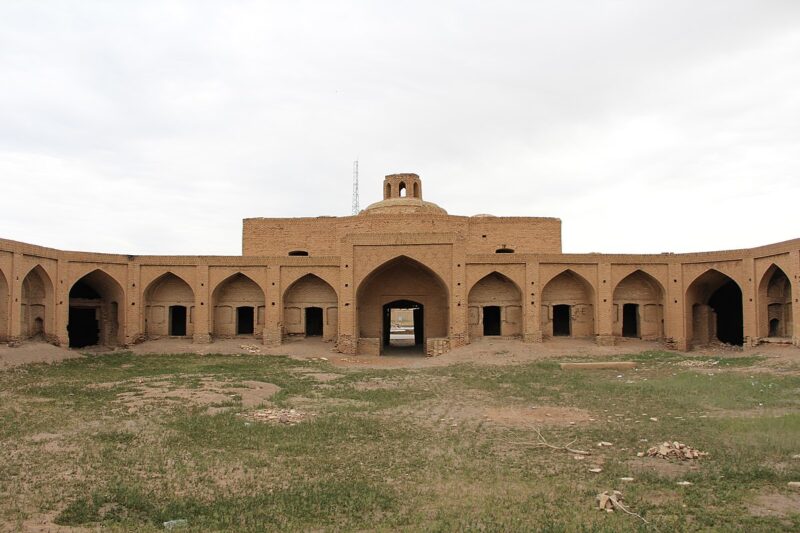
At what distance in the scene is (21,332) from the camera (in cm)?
2336

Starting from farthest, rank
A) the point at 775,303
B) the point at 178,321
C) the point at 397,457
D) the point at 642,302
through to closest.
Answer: the point at 178,321 < the point at 642,302 < the point at 775,303 < the point at 397,457

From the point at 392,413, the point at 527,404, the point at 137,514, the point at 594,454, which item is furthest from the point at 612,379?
the point at 137,514

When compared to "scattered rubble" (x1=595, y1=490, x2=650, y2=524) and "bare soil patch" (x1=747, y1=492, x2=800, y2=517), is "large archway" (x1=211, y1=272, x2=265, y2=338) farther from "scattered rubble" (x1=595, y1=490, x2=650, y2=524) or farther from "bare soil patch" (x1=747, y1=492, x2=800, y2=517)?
"bare soil patch" (x1=747, y1=492, x2=800, y2=517)

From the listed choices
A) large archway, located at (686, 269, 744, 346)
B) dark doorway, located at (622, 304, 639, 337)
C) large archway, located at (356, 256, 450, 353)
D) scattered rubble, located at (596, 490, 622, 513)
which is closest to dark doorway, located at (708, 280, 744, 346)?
large archway, located at (686, 269, 744, 346)

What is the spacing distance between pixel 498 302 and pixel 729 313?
38.0 feet

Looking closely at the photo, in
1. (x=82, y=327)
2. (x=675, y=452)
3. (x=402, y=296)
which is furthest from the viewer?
(x=82, y=327)

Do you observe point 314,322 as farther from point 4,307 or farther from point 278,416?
point 278,416

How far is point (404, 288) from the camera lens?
95.7 ft

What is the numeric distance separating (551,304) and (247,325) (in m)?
15.1

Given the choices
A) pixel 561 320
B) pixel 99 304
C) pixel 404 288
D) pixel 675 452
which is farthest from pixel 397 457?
pixel 99 304

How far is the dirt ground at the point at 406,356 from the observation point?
22.0 meters

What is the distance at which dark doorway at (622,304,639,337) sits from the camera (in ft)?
97.9

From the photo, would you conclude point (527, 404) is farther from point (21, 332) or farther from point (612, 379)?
point (21, 332)

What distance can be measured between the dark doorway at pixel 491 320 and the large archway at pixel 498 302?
121 inches
